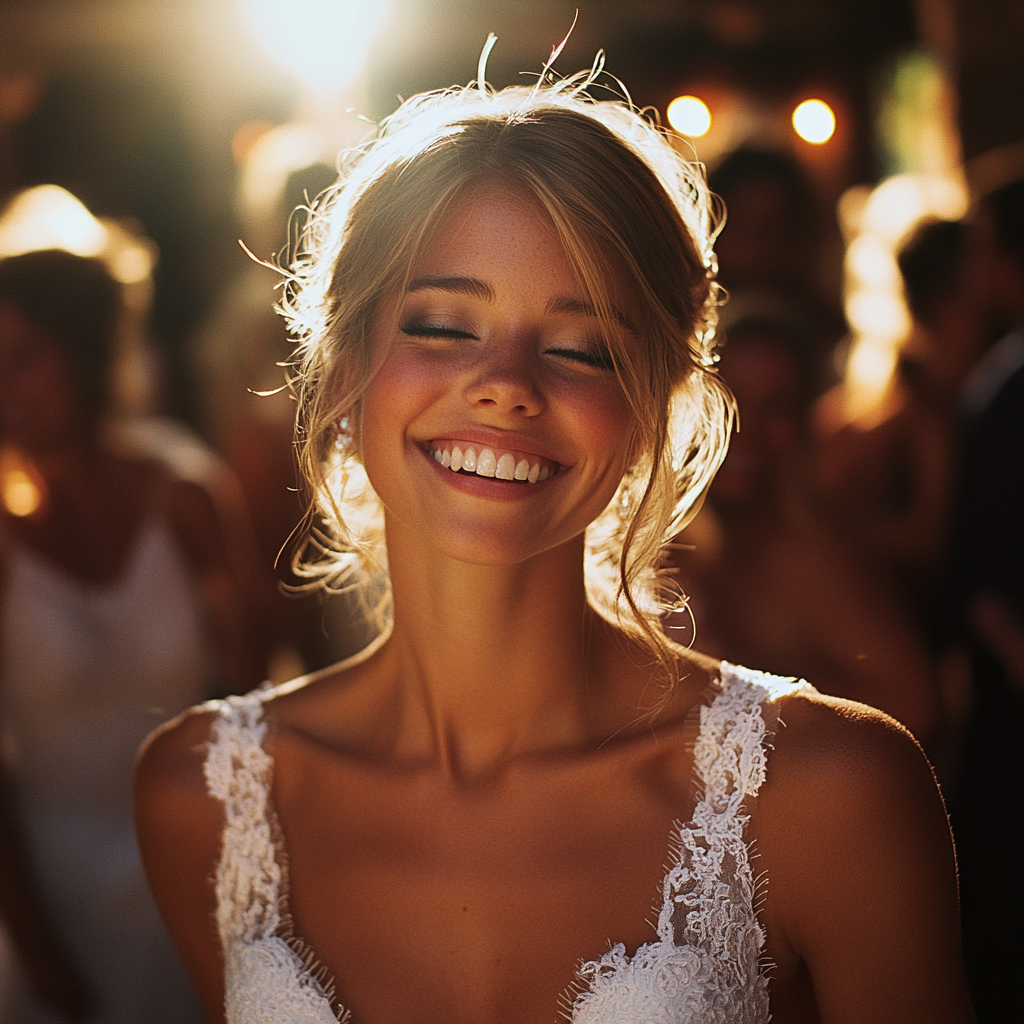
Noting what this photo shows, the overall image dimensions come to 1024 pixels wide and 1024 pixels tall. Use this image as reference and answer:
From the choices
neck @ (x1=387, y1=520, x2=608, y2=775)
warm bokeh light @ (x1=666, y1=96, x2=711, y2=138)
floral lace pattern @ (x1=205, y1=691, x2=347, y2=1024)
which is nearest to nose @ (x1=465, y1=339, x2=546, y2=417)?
neck @ (x1=387, y1=520, x2=608, y2=775)

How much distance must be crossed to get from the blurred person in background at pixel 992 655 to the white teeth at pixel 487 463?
4.58ft

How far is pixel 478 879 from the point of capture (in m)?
1.54

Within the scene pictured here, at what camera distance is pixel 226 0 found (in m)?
6.89

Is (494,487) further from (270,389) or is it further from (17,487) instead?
(270,389)

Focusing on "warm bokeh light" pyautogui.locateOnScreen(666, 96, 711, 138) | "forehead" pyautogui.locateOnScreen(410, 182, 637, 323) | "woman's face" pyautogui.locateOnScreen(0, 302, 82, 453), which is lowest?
"forehead" pyautogui.locateOnScreen(410, 182, 637, 323)

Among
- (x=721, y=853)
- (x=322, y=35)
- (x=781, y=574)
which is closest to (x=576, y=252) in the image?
(x=721, y=853)

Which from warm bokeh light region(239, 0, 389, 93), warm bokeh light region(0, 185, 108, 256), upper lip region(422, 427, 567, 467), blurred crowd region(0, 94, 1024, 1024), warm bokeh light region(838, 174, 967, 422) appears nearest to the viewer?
upper lip region(422, 427, 567, 467)

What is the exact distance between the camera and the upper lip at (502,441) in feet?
4.76

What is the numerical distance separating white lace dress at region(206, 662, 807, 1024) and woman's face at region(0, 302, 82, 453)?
145 centimetres

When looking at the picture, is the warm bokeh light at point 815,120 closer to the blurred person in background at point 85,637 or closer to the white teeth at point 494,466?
the blurred person in background at point 85,637

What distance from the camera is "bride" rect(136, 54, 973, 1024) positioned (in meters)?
1.39

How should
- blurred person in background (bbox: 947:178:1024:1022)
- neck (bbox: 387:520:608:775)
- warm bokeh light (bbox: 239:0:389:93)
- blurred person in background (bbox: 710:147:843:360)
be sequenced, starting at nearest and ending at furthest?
neck (bbox: 387:520:608:775), blurred person in background (bbox: 947:178:1024:1022), blurred person in background (bbox: 710:147:843:360), warm bokeh light (bbox: 239:0:389:93)

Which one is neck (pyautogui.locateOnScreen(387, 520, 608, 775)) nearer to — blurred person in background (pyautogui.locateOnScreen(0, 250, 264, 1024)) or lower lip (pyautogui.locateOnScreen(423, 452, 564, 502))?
lower lip (pyautogui.locateOnScreen(423, 452, 564, 502))

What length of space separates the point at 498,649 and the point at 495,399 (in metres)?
0.39
